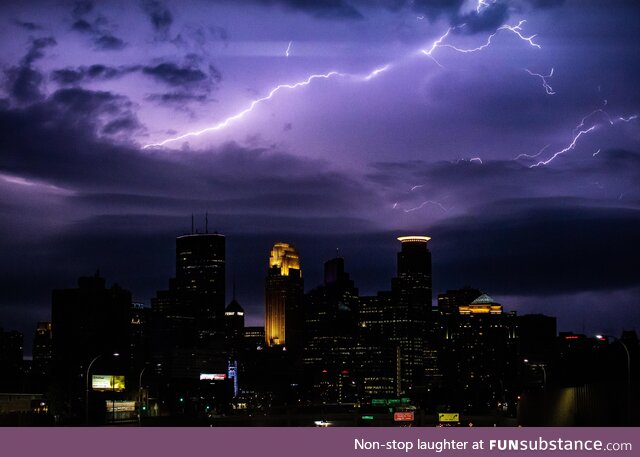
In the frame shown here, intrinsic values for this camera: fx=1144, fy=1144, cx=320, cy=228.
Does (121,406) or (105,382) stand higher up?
(105,382)

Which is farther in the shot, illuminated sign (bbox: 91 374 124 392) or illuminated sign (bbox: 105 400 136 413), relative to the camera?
illuminated sign (bbox: 91 374 124 392)

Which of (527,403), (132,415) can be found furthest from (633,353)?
(132,415)

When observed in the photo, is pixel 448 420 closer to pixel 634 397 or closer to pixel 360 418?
pixel 360 418

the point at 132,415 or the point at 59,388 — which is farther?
the point at 59,388

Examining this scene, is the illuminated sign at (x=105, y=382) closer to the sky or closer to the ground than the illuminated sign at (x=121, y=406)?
closer to the sky

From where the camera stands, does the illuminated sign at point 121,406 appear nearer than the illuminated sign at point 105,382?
Yes

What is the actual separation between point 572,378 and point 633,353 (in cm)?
1791

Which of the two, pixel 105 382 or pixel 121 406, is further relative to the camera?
pixel 105 382

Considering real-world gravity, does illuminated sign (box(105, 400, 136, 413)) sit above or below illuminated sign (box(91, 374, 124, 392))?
below

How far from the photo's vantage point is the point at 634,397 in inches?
3593

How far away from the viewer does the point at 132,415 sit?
172 m
